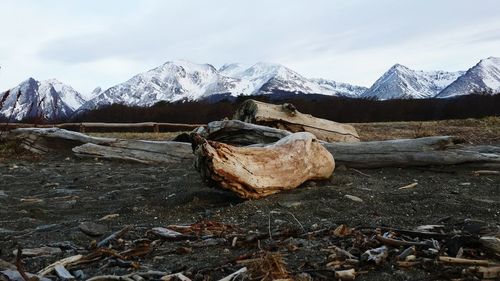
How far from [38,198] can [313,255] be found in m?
3.45

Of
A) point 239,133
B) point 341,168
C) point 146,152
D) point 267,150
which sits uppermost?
point 239,133

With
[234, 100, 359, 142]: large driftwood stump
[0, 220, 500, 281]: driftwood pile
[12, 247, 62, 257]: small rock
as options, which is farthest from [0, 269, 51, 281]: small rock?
[234, 100, 359, 142]: large driftwood stump

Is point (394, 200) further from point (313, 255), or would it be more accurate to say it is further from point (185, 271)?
point (185, 271)

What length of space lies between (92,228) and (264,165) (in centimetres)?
160

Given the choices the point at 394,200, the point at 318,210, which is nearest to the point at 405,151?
the point at 394,200

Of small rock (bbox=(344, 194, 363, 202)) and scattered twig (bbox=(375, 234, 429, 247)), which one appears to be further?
small rock (bbox=(344, 194, 363, 202))

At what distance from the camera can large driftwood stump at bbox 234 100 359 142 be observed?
7457 millimetres

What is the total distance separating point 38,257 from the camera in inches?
104

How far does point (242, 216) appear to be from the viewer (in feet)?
11.6

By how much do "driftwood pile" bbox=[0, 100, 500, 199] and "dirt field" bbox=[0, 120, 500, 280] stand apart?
0.54 ft

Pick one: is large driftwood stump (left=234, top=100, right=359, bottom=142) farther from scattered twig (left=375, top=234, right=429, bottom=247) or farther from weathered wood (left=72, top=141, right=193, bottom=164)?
scattered twig (left=375, top=234, right=429, bottom=247)

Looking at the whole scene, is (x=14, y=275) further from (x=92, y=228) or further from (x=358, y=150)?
(x=358, y=150)

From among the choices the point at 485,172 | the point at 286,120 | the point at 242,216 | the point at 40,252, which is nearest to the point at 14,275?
the point at 40,252

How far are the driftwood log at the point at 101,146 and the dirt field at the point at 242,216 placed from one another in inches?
42.3
